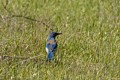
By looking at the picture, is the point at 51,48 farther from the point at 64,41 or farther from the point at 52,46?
the point at 64,41

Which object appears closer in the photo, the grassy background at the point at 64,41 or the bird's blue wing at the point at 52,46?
the grassy background at the point at 64,41

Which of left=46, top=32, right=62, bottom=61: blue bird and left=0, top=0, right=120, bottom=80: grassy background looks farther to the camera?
left=46, top=32, right=62, bottom=61: blue bird

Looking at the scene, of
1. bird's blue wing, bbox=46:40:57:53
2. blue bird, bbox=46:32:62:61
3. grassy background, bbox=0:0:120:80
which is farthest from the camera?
bird's blue wing, bbox=46:40:57:53

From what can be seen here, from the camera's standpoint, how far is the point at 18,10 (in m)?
8.44

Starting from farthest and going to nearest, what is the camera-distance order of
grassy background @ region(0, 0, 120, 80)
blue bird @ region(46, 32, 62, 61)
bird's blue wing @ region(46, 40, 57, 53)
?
bird's blue wing @ region(46, 40, 57, 53), blue bird @ region(46, 32, 62, 61), grassy background @ region(0, 0, 120, 80)

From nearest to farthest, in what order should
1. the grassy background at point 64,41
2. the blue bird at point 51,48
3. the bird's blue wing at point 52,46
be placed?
1. the grassy background at point 64,41
2. the blue bird at point 51,48
3. the bird's blue wing at point 52,46

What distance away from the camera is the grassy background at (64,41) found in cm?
528

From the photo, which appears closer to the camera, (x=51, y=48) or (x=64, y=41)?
(x=51, y=48)

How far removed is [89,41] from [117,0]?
280 centimetres

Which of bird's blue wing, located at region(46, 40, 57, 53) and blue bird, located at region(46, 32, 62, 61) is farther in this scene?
bird's blue wing, located at region(46, 40, 57, 53)

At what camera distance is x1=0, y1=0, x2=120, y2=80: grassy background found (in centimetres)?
528

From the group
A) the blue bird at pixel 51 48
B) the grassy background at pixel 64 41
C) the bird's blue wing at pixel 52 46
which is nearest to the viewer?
the grassy background at pixel 64 41

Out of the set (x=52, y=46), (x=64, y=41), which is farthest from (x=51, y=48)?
(x=64, y=41)

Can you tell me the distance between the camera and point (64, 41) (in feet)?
21.2
